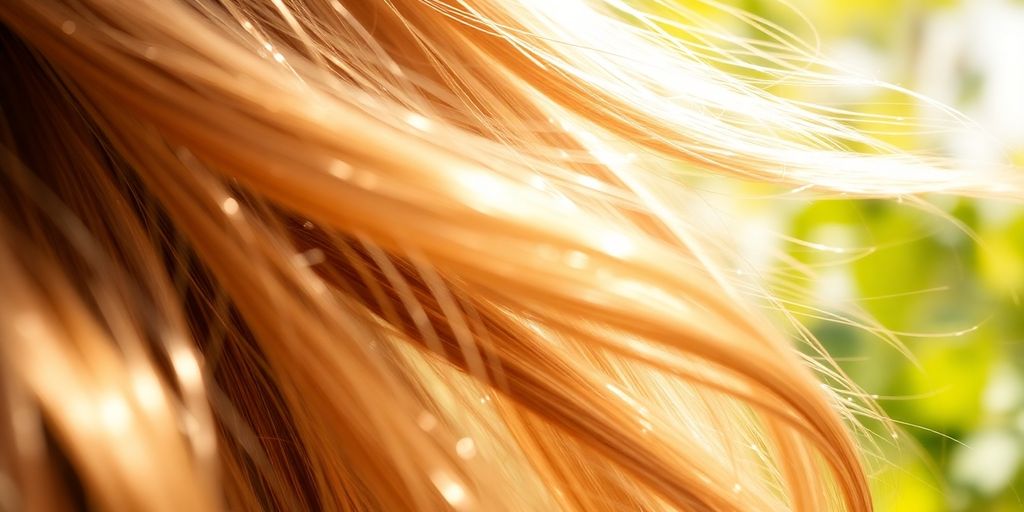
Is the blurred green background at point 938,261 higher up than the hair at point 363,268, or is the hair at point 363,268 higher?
the hair at point 363,268

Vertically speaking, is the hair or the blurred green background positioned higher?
the hair

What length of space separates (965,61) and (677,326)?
849 mm

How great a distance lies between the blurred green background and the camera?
3.15 feet

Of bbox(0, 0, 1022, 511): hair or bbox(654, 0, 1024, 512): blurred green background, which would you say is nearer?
bbox(0, 0, 1022, 511): hair

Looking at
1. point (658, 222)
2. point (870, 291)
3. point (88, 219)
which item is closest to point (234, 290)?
point (88, 219)

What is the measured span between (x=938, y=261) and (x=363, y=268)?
2.67 ft

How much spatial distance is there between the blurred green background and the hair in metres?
0.59

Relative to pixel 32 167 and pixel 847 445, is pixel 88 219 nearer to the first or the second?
pixel 32 167

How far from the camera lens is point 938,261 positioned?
0.99 meters

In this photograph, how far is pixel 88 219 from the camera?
0.29m

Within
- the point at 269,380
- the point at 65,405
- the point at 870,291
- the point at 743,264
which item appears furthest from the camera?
the point at 870,291

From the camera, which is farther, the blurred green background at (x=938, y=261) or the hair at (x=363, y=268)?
the blurred green background at (x=938, y=261)

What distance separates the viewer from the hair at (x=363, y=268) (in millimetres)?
256

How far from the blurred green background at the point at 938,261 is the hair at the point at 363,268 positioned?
0.59m
